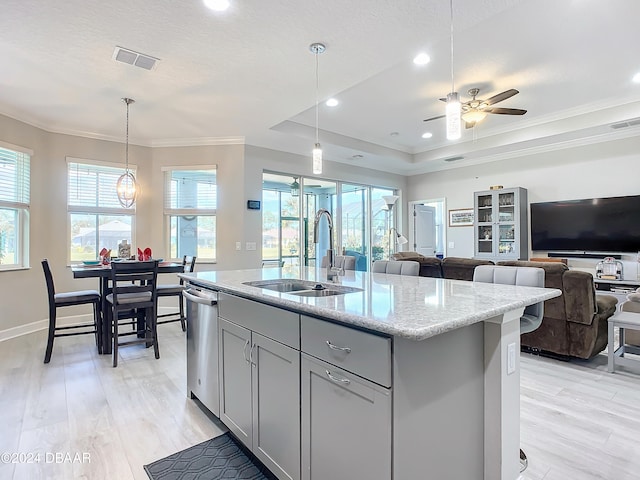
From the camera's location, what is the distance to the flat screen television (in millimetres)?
4871

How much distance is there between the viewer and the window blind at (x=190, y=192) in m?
5.53

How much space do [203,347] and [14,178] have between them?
3.90 m

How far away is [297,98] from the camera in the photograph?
3.90 meters

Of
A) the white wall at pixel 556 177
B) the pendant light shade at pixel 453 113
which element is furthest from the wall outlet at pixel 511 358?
the white wall at pixel 556 177

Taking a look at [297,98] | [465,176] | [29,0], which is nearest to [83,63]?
[29,0]

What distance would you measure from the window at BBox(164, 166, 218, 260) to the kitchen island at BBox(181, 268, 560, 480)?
393cm

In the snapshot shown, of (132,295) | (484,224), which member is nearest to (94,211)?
(132,295)

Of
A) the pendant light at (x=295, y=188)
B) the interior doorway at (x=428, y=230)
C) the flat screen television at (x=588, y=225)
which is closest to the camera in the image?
the flat screen television at (x=588, y=225)

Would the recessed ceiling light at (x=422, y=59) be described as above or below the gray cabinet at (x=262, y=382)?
above

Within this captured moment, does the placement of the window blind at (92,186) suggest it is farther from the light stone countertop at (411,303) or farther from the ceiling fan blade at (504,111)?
the ceiling fan blade at (504,111)

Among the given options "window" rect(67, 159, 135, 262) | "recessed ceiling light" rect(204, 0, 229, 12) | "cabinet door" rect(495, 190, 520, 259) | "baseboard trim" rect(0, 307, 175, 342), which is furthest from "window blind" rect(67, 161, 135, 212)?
"cabinet door" rect(495, 190, 520, 259)

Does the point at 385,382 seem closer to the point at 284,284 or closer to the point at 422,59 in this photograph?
the point at 284,284

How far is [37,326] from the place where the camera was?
462 centimetres

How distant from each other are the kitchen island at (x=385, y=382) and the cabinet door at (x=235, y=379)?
16 millimetres
